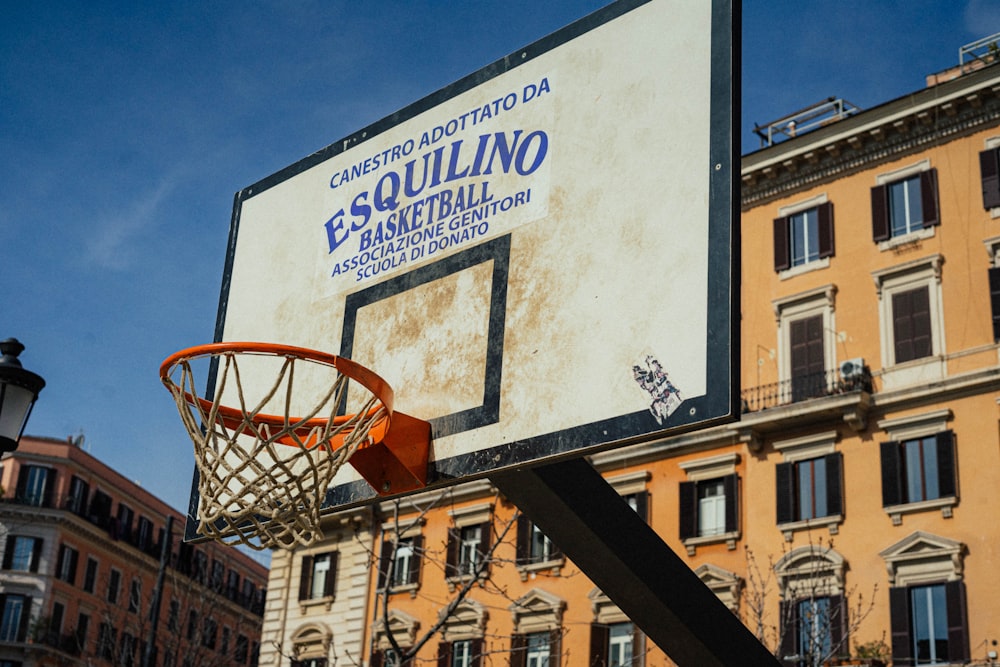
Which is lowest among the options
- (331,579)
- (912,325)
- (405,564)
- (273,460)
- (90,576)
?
(273,460)

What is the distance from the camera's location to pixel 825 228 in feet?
93.8

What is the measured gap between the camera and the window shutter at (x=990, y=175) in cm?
2619

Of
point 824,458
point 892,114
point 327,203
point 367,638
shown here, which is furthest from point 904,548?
point 327,203

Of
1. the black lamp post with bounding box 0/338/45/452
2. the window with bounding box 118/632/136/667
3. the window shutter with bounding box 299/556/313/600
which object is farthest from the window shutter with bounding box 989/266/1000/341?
the black lamp post with bounding box 0/338/45/452

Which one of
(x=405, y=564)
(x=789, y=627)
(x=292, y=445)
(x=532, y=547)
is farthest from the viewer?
(x=405, y=564)

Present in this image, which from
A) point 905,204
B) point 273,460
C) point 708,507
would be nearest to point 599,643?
point 708,507

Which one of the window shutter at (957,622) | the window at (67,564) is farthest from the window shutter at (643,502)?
the window at (67,564)

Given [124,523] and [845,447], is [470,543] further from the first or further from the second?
[124,523]

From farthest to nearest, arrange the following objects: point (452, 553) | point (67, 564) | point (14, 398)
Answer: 1. point (67, 564)
2. point (452, 553)
3. point (14, 398)

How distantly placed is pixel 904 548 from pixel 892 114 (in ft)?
31.2

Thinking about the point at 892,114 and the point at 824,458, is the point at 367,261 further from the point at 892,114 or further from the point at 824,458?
the point at 892,114

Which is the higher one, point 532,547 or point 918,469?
point 918,469

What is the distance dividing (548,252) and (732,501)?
2222 centimetres

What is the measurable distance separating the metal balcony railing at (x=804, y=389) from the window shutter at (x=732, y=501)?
1577 mm
